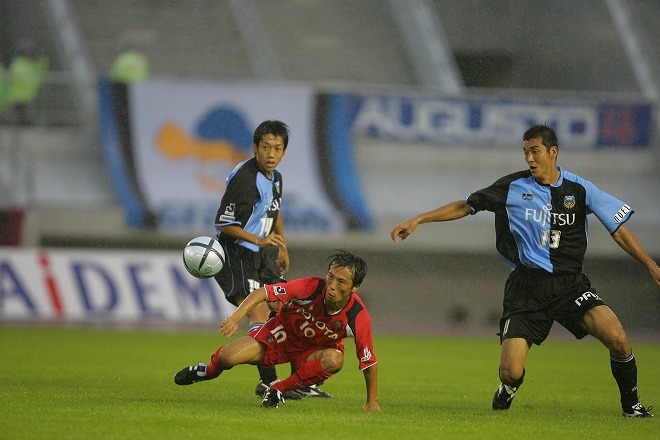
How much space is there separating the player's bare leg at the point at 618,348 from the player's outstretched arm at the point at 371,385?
5.28 ft

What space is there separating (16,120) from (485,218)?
9.23 metres

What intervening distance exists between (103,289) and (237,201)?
404 inches

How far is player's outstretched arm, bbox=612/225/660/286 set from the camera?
8.05 meters

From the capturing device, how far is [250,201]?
8883mm

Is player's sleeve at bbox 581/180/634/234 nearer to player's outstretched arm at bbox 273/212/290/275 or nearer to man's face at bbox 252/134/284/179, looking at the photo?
man's face at bbox 252/134/284/179

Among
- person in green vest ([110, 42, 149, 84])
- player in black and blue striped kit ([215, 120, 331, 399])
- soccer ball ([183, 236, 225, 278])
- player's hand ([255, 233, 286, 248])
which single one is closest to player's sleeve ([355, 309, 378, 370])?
player in black and blue striped kit ([215, 120, 331, 399])

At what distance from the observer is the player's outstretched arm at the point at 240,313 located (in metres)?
7.05

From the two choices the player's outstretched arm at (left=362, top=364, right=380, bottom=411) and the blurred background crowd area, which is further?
the blurred background crowd area

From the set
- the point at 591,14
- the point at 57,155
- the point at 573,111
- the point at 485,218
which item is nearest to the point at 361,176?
the point at 485,218

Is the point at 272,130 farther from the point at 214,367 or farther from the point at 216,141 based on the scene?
the point at 216,141

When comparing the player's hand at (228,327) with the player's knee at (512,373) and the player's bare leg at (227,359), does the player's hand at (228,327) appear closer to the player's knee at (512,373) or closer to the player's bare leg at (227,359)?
the player's bare leg at (227,359)

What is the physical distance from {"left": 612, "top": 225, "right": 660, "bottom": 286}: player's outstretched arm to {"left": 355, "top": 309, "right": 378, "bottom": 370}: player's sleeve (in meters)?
1.91

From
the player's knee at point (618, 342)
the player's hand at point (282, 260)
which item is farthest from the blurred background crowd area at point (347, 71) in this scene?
the player's knee at point (618, 342)

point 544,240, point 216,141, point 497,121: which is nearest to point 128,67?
point 216,141
